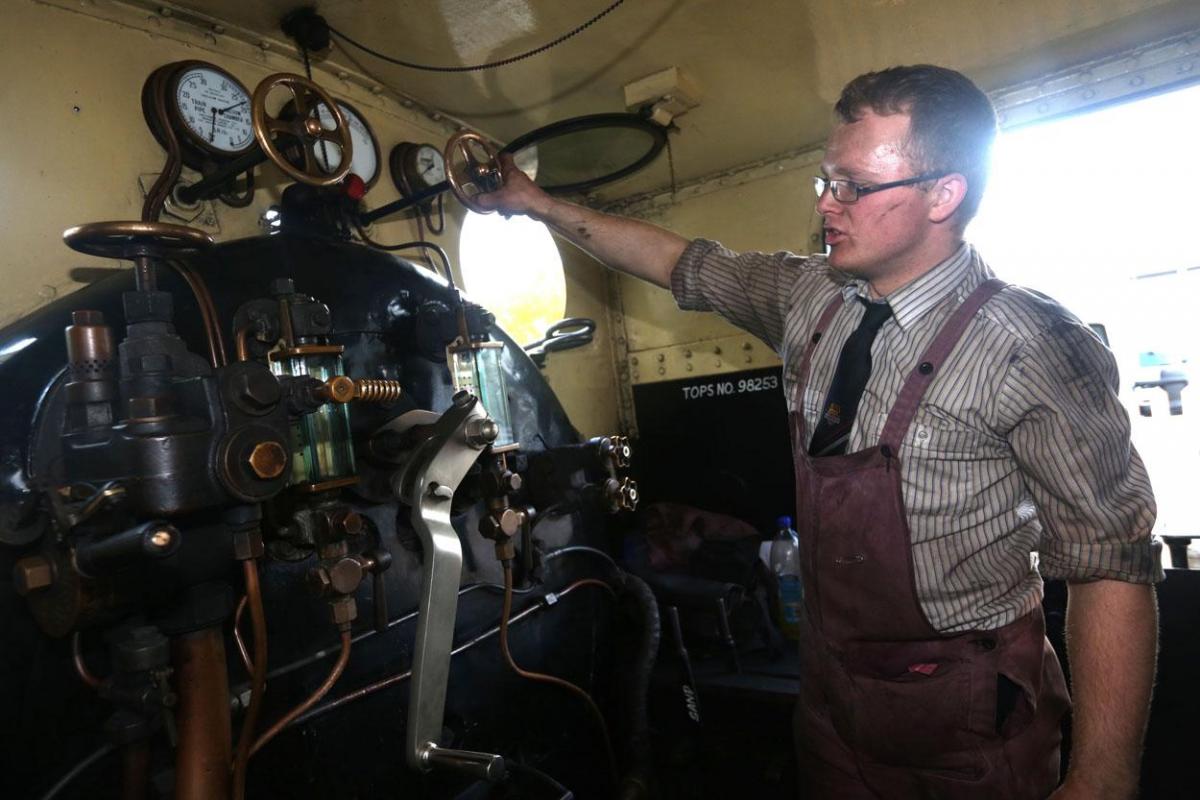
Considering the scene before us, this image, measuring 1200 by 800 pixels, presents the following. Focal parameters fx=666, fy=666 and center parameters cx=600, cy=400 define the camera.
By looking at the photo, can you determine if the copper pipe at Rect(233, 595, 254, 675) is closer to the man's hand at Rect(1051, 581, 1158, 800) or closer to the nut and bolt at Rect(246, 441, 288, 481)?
the nut and bolt at Rect(246, 441, 288, 481)

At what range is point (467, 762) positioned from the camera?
37.9 inches

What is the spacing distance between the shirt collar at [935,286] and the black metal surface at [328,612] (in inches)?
36.2

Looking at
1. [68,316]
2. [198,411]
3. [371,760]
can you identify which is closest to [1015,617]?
[371,760]

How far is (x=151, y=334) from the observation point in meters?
0.90

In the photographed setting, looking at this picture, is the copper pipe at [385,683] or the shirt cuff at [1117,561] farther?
the copper pipe at [385,683]

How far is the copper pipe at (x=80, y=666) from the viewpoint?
3.04 ft

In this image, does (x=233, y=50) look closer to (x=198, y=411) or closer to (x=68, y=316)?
(x=68, y=316)

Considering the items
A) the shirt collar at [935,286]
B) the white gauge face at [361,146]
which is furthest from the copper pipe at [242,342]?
the shirt collar at [935,286]

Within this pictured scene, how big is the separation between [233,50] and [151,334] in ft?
3.63

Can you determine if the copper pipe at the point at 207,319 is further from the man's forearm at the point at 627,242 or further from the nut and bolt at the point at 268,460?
the man's forearm at the point at 627,242

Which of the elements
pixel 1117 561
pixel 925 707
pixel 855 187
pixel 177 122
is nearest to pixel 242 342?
pixel 177 122

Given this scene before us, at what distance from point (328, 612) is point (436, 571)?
0.30m

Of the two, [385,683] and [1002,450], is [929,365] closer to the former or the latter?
[1002,450]

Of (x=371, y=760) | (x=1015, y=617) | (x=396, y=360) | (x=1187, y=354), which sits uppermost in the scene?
(x=396, y=360)
